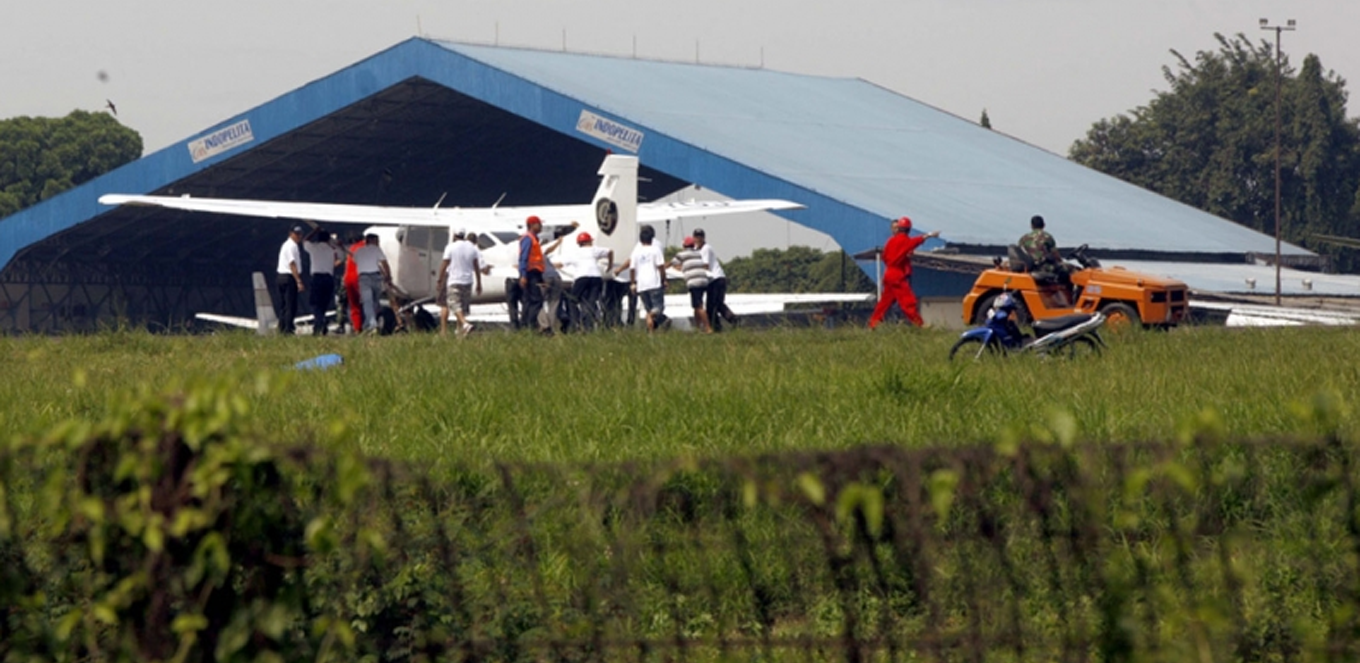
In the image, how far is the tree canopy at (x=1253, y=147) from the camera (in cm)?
6600

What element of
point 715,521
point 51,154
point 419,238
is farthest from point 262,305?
point 51,154

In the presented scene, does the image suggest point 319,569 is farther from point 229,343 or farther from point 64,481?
point 229,343

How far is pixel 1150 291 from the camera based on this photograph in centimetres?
1895

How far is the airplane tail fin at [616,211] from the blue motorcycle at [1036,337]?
523 inches

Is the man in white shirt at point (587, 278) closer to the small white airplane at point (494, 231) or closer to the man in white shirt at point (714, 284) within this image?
the man in white shirt at point (714, 284)

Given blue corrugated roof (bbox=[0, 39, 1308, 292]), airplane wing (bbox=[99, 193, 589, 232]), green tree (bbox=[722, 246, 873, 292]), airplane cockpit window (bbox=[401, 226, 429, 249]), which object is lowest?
green tree (bbox=[722, 246, 873, 292])

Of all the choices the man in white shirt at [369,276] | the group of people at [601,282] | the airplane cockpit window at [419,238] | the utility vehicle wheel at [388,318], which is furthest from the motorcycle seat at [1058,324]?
the airplane cockpit window at [419,238]

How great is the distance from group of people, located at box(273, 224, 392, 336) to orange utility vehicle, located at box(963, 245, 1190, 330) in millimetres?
8565

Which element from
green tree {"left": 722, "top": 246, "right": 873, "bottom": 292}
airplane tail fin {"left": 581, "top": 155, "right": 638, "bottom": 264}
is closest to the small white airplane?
airplane tail fin {"left": 581, "top": 155, "right": 638, "bottom": 264}

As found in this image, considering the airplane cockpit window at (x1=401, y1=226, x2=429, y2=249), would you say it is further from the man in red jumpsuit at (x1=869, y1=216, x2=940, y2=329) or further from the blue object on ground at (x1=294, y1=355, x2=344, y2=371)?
the blue object on ground at (x1=294, y1=355, x2=344, y2=371)

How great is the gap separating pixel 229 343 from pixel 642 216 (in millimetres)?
15518

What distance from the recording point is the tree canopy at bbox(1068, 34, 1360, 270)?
66000mm

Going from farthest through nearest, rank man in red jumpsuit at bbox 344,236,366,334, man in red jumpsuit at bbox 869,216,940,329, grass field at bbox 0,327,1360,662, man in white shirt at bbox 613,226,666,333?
man in red jumpsuit at bbox 344,236,366,334, man in white shirt at bbox 613,226,666,333, man in red jumpsuit at bbox 869,216,940,329, grass field at bbox 0,327,1360,662

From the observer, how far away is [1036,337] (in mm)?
13469
